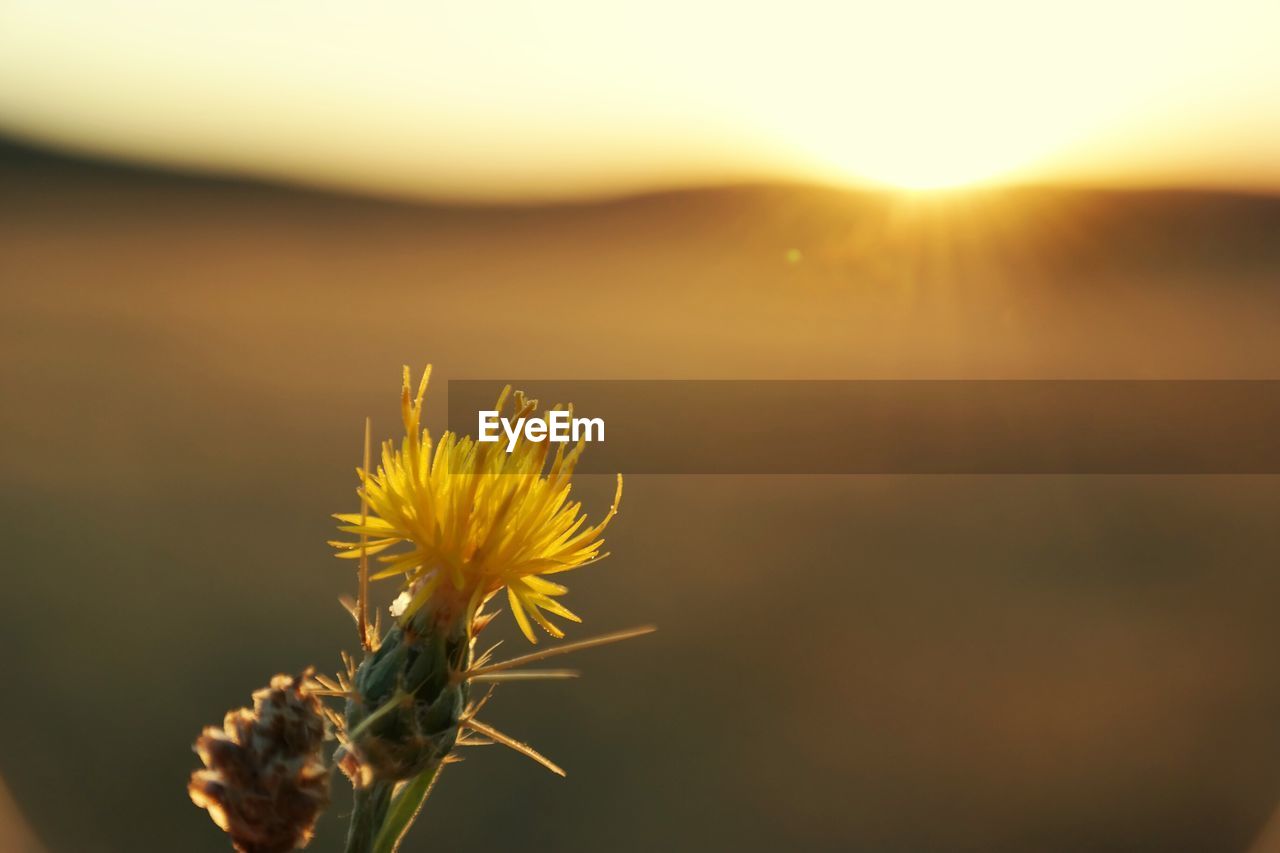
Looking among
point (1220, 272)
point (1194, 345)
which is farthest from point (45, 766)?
point (1220, 272)

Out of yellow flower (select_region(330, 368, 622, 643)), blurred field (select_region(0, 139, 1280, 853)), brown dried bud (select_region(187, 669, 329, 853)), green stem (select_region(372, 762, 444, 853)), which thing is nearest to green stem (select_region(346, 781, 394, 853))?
green stem (select_region(372, 762, 444, 853))

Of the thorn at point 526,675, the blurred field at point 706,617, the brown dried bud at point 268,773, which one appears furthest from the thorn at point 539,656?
the blurred field at point 706,617

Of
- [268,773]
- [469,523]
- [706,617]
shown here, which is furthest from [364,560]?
[706,617]

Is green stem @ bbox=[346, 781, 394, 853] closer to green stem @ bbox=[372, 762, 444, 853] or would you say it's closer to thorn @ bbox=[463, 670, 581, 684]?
green stem @ bbox=[372, 762, 444, 853]

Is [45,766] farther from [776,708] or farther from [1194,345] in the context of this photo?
[1194,345]

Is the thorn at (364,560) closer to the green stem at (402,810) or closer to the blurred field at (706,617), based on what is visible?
the green stem at (402,810)

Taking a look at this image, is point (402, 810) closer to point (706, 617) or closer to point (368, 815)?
point (368, 815)
